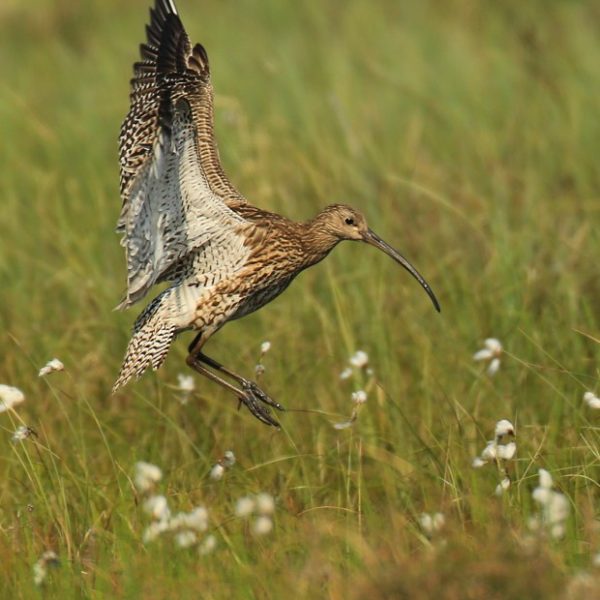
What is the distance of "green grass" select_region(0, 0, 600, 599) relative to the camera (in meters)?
5.07

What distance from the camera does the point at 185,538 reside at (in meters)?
4.79

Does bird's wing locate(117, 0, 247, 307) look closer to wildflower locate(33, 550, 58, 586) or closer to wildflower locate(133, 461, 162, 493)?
wildflower locate(133, 461, 162, 493)

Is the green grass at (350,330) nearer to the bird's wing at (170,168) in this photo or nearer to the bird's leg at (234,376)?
the bird's leg at (234,376)

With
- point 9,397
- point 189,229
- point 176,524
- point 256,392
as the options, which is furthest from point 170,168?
point 176,524

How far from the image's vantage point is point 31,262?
9172 mm

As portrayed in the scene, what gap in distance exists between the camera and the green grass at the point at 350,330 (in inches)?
200

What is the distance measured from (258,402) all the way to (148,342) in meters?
0.77

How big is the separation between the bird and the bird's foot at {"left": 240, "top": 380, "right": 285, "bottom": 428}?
3cm

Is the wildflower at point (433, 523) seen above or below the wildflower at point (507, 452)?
below

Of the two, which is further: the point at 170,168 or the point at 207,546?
the point at 170,168

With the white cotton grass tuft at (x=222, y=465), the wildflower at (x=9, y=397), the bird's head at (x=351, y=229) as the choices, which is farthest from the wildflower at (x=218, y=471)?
the bird's head at (x=351, y=229)

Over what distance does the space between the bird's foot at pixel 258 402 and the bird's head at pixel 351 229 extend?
3.72 ft

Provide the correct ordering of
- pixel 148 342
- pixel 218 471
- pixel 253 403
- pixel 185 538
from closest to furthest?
pixel 185 538, pixel 218 471, pixel 253 403, pixel 148 342

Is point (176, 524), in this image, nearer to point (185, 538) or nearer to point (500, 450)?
point (185, 538)
